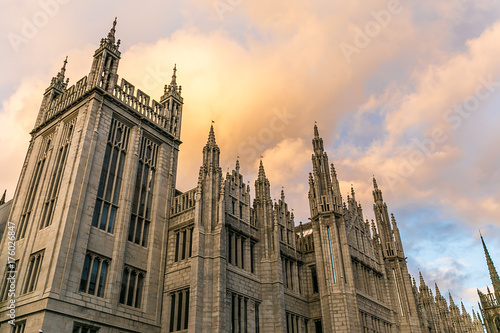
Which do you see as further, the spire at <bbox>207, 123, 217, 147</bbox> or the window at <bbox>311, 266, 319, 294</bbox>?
the window at <bbox>311, 266, 319, 294</bbox>

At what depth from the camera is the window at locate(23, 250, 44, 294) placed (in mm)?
26438

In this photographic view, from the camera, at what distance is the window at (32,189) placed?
31097 millimetres

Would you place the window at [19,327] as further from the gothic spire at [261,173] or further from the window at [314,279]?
the window at [314,279]

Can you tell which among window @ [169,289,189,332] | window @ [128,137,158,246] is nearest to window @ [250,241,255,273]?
window @ [169,289,189,332]

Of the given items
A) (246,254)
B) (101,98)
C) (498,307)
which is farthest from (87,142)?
(498,307)

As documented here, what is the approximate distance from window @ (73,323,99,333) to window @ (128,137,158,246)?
716 cm

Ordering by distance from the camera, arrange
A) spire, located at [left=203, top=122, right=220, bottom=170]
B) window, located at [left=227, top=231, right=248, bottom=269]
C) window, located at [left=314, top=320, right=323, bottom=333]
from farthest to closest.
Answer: window, located at [left=314, top=320, right=323, bottom=333], spire, located at [left=203, top=122, right=220, bottom=170], window, located at [left=227, top=231, right=248, bottom=269]

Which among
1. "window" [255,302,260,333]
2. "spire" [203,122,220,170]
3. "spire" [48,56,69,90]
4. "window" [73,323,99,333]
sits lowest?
"window" [73,323,99,333]

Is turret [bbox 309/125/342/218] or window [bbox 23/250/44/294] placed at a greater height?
turret [bbox 309/125/342/218]

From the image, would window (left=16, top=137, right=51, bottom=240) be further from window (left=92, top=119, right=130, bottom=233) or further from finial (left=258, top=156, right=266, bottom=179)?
finial (left=258, top=156, right=266, bottom=179)

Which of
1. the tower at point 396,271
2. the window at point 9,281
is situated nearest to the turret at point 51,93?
the window at point 9,281

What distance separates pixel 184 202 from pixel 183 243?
3691mm

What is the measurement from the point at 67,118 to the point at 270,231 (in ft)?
64.5

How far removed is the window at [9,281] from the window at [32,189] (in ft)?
7.86
